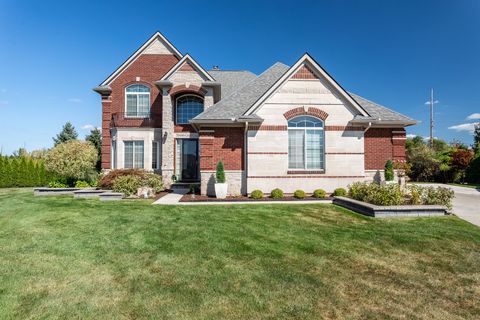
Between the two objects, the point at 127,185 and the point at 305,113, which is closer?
the point at 305,113

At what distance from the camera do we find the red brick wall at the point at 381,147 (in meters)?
14.6

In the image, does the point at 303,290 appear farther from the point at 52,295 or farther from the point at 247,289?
the point at 52,295

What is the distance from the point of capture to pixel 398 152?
14.6 meters

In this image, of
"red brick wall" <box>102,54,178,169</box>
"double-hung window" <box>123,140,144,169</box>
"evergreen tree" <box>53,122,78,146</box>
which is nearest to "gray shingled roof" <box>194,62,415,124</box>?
"red brick wall" <box>102,54,178,169</box>

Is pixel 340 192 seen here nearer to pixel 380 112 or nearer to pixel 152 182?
pixel 380 112

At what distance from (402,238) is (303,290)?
4205 millimetres

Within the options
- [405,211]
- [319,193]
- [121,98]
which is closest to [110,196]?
[121,98]

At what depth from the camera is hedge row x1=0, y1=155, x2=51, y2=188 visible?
75.3ft

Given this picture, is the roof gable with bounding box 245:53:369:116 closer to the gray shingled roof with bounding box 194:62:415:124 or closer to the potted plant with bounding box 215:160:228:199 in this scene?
the gray shingled roof with bounding box 194:62:415:124

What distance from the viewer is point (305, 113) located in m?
13.7

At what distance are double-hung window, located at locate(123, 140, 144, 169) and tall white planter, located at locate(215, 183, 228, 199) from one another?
950cm

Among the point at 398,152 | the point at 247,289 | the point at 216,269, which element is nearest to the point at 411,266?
the point at 247,289

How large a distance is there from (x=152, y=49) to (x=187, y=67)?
474 cm

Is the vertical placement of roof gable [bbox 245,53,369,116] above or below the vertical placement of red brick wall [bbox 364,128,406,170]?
above
